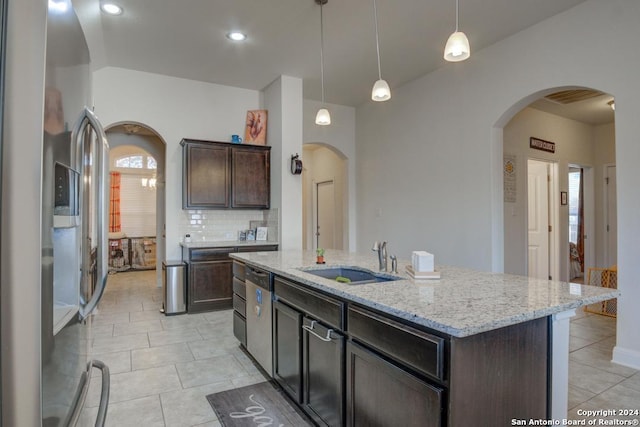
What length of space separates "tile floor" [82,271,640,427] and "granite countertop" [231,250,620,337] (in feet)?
3.63

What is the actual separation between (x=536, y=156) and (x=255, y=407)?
5.41 metres

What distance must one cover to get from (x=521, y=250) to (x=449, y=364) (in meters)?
4.64

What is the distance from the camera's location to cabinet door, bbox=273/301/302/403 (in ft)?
7.36

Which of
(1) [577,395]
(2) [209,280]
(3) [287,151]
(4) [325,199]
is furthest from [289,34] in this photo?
(4) [325,199]

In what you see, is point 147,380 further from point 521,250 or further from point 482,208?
point 521,250

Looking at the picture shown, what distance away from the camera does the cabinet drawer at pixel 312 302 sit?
6.07 ft

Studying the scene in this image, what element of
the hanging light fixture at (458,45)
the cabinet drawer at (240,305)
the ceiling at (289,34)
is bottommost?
the cabinet drawer at (240,305)

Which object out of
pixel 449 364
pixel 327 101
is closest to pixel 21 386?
pixel 449 364

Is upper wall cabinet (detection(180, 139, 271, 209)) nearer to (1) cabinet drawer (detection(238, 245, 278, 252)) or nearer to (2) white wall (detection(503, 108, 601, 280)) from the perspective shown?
(1) cabinet drawer (detection(238, 245, 278, 252))

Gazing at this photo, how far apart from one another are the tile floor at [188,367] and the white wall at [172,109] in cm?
128

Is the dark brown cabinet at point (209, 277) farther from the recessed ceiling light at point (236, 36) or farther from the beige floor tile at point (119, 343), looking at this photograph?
the recessed ceiling light at point (236, 36)

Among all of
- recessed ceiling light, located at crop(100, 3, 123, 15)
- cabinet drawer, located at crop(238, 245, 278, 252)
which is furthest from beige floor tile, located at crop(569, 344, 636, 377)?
recessed ceiling light, located at crop(100, 3, 123, 15)

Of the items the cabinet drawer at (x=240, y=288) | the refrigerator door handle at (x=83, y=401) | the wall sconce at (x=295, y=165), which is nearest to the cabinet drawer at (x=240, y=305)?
the cabinet drawer at (x=240, y=288)

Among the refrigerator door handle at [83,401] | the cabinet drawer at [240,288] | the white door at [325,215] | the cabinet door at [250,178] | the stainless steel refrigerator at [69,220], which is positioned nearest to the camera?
the stainless steel refrigerator at [69,220]
